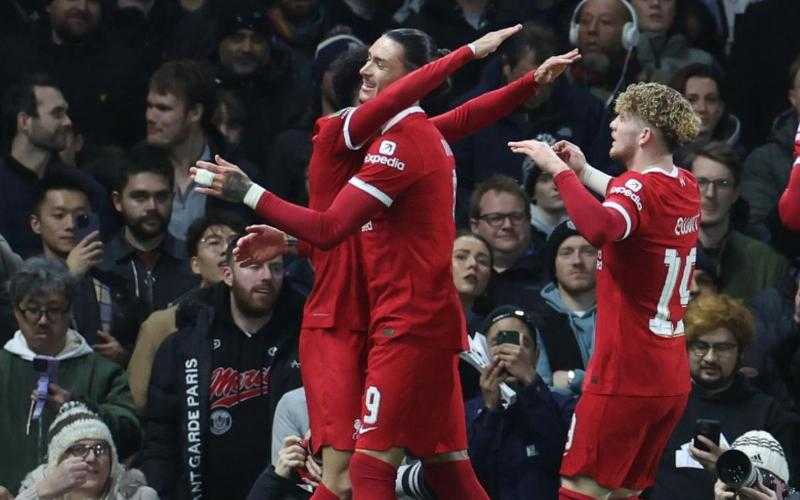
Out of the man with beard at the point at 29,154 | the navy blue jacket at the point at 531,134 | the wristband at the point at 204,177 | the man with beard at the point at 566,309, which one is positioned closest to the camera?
the wristband at the point at 204,177

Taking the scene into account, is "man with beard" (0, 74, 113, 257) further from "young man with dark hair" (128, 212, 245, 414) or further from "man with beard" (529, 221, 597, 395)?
"man with beard" (529, 221, 597, 395)

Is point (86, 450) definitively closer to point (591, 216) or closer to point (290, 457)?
point (290, 457)

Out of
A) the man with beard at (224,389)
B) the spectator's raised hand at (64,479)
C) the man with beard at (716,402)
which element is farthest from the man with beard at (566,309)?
the spectator's raised hand at (64,479)

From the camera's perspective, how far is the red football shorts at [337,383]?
8.35 m

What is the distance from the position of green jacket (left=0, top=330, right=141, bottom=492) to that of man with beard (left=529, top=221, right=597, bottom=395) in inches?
84.1

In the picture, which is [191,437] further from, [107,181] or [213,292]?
[107,181]

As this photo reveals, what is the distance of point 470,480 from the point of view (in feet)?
27.6

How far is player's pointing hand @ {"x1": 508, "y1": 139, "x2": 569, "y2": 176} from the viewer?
26.8ft

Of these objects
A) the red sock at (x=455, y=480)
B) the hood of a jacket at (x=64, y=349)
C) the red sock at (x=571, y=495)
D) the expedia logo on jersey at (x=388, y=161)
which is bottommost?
the red sock at (x=571, y=495)

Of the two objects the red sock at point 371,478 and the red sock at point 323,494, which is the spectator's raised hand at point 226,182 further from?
the red sock at point 323,494

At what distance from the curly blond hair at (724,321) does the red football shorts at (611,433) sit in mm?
1707

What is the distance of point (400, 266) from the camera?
8.23 metres

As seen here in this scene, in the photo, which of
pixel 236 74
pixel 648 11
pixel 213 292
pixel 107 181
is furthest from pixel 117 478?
pixel 648 11

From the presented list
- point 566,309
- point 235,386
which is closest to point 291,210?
point 235,386
